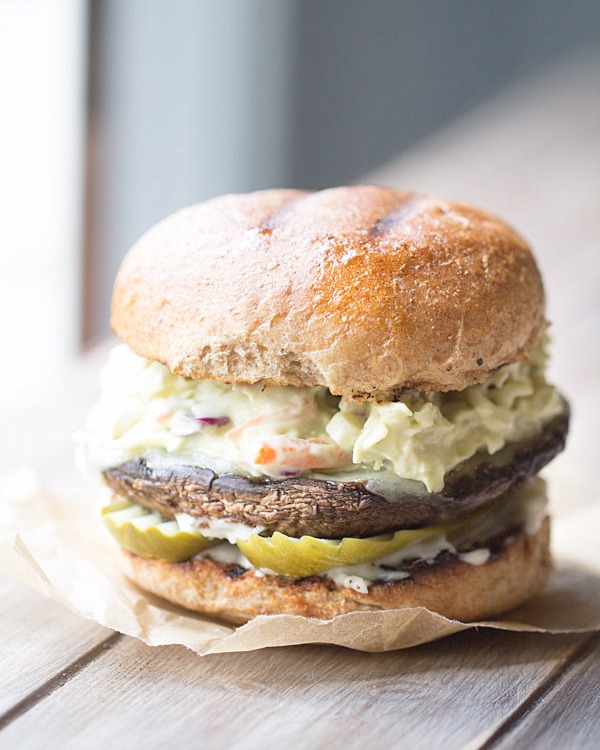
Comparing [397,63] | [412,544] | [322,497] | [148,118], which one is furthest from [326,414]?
[397,63]

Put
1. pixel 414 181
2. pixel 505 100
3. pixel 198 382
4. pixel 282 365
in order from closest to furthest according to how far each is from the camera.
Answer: pixel 282 365 < pixel 198 382 < pixel 414 181 < pixel 505 100

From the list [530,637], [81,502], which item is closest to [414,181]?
[81,502]

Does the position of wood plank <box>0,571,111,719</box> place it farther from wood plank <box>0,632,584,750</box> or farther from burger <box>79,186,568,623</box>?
burger <box>79,186,568,623</box>

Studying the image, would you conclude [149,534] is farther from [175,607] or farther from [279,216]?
[279,216]

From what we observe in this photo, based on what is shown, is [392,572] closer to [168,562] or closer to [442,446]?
[442,446]

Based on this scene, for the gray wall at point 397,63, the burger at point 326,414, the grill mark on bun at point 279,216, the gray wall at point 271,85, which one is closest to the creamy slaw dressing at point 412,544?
the burger at point 326,414

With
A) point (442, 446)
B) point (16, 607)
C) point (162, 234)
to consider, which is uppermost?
point (162, 234)

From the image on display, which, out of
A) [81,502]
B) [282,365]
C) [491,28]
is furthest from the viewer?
[491,28]
